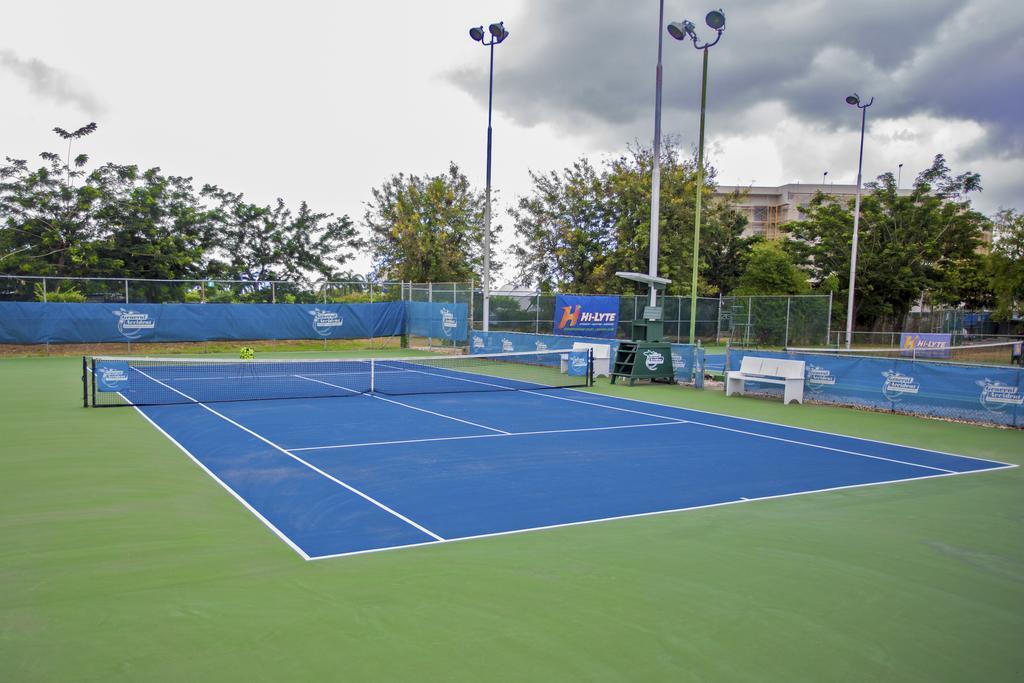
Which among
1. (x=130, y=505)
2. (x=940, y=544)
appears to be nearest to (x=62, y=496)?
(x=130, y=505)

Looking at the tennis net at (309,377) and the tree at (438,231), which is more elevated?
the tree at (438,231)

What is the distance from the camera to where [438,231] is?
43125 mm

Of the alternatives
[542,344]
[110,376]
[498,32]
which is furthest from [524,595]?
[498,32]

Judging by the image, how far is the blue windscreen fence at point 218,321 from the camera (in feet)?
83.8

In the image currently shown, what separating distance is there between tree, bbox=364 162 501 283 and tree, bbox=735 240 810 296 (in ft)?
52.1

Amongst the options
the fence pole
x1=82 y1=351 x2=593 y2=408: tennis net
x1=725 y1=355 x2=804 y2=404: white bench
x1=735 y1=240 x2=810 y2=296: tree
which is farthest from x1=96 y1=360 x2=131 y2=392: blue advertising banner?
x1=735 y1=240 x2=810 y2=296: tree

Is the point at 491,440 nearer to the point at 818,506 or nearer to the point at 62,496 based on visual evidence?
the point at 818,506

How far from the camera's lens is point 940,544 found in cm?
658

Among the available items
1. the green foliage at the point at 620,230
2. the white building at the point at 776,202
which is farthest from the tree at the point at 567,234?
the white building at the point at 776,202

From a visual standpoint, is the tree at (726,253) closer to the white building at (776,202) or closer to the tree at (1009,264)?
the tree at (1009,264)

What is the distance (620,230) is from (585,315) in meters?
11.3

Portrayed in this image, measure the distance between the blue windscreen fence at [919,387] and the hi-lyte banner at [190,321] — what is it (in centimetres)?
1953

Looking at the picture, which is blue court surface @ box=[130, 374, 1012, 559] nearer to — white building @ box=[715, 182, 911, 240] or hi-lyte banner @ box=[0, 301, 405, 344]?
hi-lyte banner @ box=[0, 301, 405, 344]

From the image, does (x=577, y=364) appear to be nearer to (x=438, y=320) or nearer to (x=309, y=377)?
(x=309, y=377)
